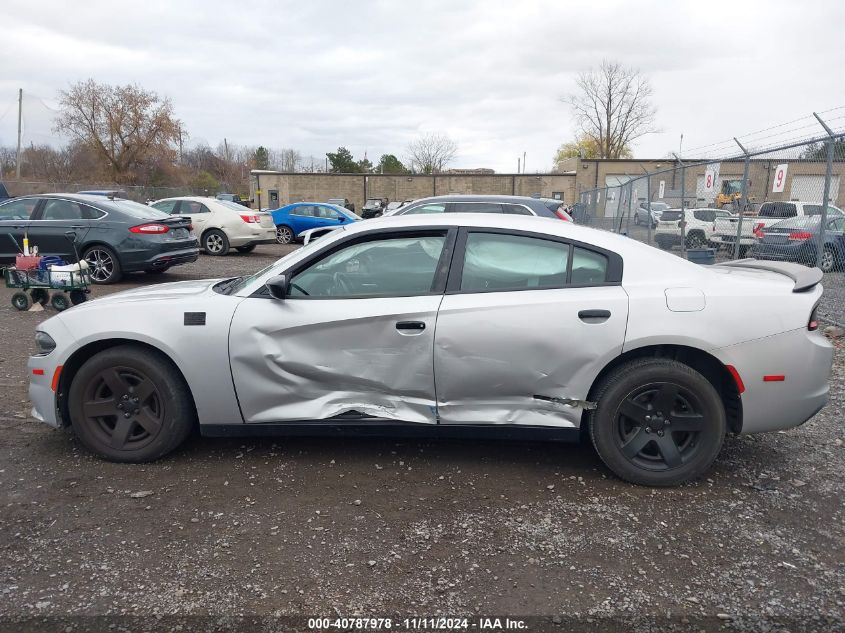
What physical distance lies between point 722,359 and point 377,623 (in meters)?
2.26

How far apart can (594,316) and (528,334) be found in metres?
0.37

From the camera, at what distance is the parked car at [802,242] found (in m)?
9.39

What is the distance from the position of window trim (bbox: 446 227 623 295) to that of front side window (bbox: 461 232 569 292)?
0.02 meters

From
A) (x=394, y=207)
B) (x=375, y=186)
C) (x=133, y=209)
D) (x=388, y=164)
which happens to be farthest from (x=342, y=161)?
(x=133, y=209)

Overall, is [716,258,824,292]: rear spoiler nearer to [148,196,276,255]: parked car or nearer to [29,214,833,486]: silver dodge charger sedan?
[29,214,833,486]: silver dodge charger sedan

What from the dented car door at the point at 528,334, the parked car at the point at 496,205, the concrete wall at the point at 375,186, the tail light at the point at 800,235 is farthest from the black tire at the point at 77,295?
the concrete wall at the point at 375,186

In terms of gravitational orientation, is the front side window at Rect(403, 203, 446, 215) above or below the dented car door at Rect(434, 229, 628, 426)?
above

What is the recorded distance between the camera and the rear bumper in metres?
3.36

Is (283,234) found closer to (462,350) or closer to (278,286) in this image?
(278,286)

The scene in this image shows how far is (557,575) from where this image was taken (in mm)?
2709

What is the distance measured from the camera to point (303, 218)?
20.0 metres

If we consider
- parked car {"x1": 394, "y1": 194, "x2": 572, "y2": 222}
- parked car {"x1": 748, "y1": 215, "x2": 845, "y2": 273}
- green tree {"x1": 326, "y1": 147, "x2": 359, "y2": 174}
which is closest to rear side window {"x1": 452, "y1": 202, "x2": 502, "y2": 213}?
parked car {"x1": 394, "y1": 194, "x2": 572, "y2": 222}

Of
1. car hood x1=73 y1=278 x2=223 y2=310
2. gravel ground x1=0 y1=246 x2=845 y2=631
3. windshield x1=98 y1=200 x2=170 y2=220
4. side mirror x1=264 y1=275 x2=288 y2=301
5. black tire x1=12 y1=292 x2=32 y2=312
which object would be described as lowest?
gravel ground x1=0 y1=246 x2=845 y2=631

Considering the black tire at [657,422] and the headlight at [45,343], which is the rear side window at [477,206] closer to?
the black tire at [657,422]
